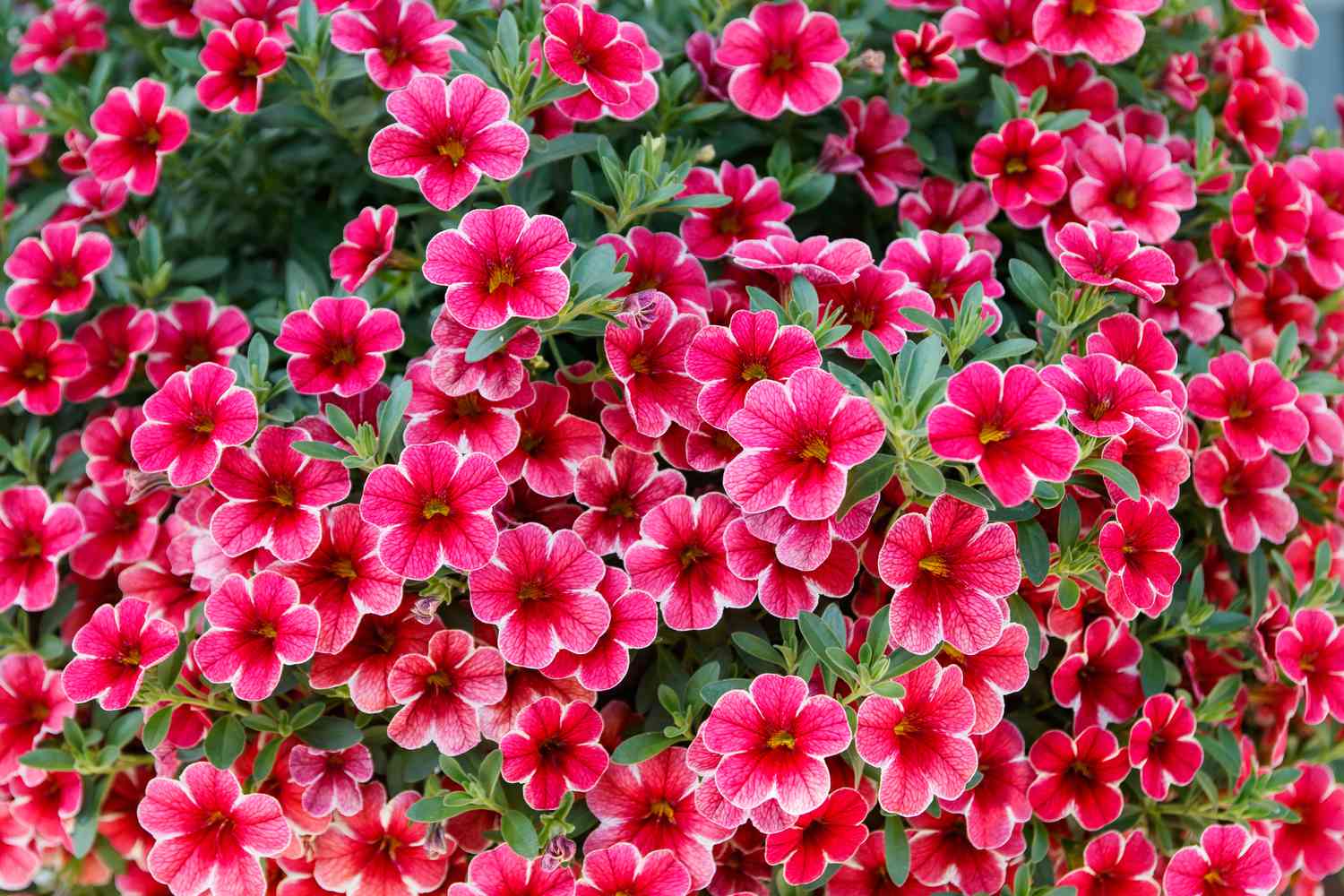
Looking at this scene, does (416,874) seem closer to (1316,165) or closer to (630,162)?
(630,162)

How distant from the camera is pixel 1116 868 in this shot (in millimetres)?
1110

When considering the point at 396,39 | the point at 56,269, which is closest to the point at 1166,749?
the point at 396,39

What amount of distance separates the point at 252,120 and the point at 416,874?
0.91 meters

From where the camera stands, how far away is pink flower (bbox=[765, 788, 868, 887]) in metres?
0.97

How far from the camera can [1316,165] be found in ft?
4.58

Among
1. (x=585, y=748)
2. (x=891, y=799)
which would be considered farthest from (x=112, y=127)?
(x=891, y=799)

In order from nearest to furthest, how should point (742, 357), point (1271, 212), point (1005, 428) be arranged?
point (1005, 428) < point (742, 357) < point (1271, 212)

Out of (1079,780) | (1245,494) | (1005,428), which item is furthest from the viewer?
(1245,494)

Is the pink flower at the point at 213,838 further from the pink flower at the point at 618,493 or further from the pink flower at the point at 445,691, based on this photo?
the pink flower at the point at 618,493

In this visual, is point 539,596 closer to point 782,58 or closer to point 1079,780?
point 1079,780

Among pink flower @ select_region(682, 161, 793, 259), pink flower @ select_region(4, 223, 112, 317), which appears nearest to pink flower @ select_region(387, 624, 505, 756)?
pink flower @ select_region(682, 161, 793, 259)

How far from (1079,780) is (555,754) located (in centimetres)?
51

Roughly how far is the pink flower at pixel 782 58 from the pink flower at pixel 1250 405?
51cm

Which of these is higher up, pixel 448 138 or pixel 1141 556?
pixel 448 138
